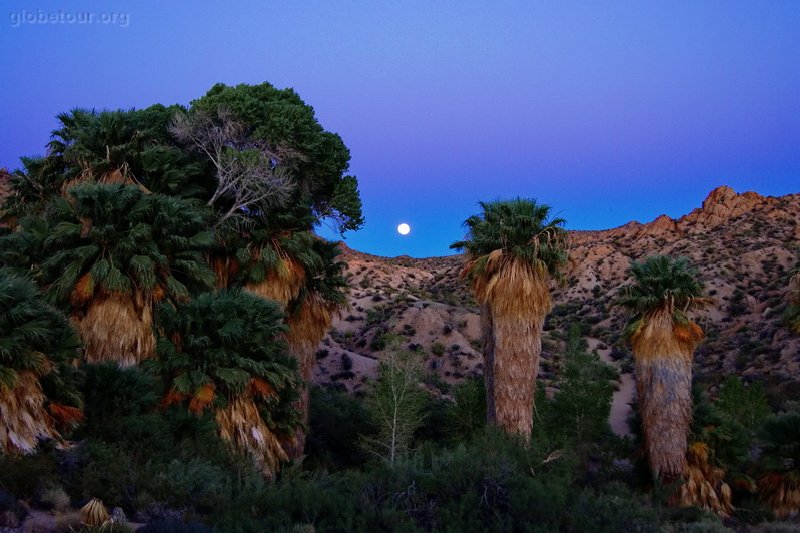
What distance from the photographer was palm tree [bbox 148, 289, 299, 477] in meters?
16.9

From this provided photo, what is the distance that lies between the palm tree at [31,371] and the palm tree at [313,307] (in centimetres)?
986

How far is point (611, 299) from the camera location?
72625 mm

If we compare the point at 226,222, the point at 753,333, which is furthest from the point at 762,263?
the point at 226,222

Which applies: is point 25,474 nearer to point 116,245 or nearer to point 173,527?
point 173,527

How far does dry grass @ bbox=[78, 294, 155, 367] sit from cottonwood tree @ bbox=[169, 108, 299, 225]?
5.82 meters

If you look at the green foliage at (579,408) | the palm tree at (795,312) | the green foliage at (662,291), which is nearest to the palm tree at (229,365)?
the green foliage at (662,291)

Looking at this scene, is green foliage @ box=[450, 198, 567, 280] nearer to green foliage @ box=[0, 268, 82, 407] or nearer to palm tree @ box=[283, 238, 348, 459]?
palm tree @ box=[283, 238, 348, 459]

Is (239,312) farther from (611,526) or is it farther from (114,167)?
(611,526)

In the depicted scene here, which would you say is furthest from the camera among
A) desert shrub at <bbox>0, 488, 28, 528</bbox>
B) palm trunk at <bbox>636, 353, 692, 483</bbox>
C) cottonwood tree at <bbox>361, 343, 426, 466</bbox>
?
cottonwood tree at <bbox>361, 343, 426, 466</bbox>

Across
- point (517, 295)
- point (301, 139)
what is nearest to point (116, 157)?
point (301, 139)

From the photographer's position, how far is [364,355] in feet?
194

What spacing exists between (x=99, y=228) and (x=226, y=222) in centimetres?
565

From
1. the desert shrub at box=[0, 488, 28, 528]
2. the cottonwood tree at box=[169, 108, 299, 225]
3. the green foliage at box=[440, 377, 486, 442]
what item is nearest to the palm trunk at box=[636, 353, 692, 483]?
the green foliage at box=[440, 377, 486, 442]

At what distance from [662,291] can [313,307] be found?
41.8 feet
